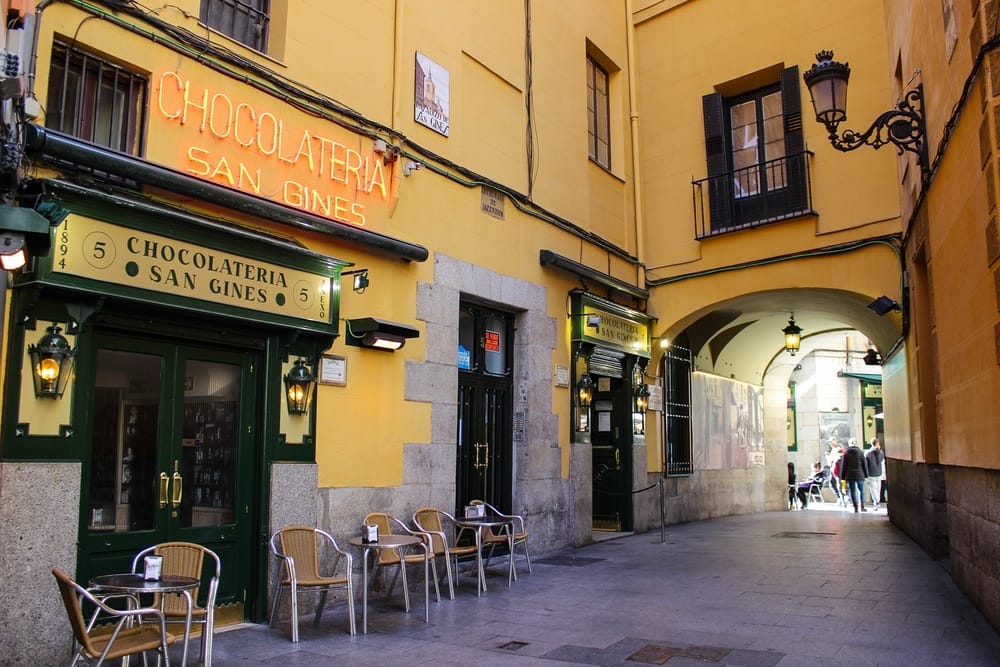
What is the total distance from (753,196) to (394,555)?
766 cm

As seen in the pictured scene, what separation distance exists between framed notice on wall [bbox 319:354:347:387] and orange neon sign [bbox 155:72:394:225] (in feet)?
4.12

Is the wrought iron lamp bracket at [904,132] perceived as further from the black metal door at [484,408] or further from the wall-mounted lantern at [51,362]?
the wall-mounted lantern at [51,362]

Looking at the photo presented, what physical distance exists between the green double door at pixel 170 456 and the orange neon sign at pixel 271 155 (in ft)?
4.60

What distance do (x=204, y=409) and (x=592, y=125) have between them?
25.2 ft

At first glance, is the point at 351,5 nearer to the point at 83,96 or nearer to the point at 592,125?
the point at 83,96

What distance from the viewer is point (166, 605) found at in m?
5.02

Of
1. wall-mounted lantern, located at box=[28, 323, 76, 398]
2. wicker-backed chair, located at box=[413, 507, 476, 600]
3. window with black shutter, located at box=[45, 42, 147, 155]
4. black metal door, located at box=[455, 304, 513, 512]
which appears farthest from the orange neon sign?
wicker-backed chair, located at box=[413, 507, 476, 600]

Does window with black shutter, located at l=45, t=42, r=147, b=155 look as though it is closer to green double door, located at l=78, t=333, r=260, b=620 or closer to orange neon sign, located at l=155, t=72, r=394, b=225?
orange neon sign, located at l=155, t=72, r=394, b=225

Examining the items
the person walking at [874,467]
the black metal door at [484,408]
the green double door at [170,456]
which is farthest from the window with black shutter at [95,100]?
the person walking at [874,467]

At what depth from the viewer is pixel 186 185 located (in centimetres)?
563

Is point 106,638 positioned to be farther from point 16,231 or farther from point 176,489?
point 16,231

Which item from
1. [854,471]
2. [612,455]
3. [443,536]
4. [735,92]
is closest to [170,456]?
[443,536]

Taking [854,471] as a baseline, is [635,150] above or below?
above

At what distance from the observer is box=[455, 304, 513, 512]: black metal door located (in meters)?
8.71
